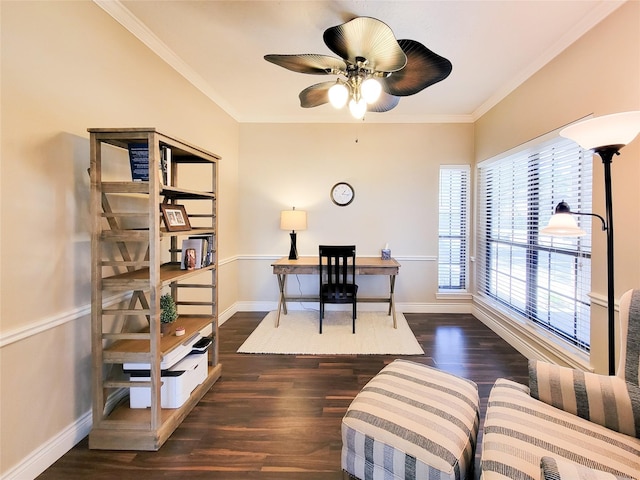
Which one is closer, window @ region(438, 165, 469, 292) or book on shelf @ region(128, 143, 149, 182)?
book on shelf @ region(128, 143, 149, 182)

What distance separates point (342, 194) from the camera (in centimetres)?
409

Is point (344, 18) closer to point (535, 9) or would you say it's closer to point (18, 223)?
point (535, 9)

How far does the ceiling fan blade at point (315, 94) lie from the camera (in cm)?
209

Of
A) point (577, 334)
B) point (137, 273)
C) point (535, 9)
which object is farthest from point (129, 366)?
point (535, 9)

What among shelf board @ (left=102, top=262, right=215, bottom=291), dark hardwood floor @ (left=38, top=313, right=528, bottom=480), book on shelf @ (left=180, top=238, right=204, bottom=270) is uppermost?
book on shelf @ (left=180, top=238, right=204, bottom=270)

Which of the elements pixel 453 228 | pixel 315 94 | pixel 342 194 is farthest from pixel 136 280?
pixel 453 228

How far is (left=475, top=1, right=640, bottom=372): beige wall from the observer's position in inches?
68.5

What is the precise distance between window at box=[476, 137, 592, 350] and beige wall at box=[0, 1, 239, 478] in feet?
11.2

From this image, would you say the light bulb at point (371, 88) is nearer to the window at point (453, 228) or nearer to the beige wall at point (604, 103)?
the beige wall at point (604, 103)

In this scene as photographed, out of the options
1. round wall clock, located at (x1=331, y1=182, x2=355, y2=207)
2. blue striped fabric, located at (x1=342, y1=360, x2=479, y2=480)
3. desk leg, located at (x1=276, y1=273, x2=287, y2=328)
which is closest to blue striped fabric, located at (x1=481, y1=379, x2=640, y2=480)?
blue striped fabric, located at (x1=342, y1=360, x2=479, y2=480)

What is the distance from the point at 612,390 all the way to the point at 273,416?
1.81 metres

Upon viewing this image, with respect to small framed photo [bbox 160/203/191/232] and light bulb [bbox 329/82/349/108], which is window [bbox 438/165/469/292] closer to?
light bulb [bbox 329/82/349/108]

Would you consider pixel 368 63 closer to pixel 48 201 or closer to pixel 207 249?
pixel 207 249

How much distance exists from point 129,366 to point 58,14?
2.03 meters
